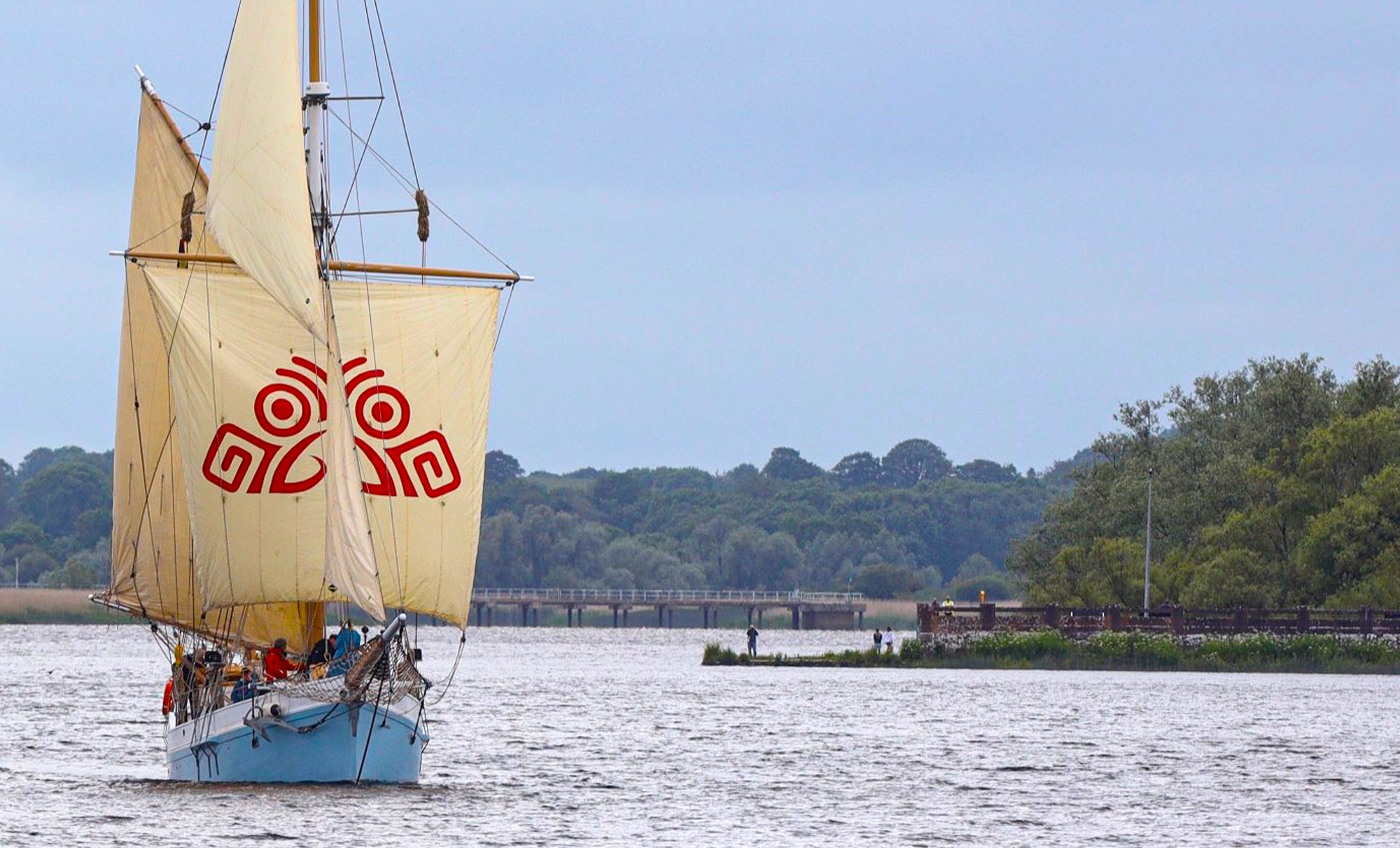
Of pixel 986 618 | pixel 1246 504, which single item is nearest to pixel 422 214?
pixel 986 618

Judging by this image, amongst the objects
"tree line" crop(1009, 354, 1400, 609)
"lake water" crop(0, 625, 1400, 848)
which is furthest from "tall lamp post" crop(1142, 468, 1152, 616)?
"lake water" crop(0, 625, 1400, 848)

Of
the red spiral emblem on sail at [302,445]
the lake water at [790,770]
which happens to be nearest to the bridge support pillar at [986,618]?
the lake water at [790,770]

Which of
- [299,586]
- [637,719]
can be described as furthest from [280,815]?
[637,719]

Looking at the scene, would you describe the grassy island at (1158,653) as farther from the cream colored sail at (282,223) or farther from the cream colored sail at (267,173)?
the cream colored sail at (267,173)

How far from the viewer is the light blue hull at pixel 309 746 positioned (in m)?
43.5

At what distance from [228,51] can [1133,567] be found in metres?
76.0

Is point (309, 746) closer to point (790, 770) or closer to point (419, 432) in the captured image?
point (419, 432)

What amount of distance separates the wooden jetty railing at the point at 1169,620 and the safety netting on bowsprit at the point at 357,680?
2436 inches

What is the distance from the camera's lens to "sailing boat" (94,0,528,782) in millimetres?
44594

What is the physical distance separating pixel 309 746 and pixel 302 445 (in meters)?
5.79

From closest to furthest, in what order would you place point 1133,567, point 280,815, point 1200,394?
point 280,815
point 1133,567
point 1200,394

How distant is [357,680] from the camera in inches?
1688

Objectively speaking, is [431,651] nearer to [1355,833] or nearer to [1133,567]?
[1133,567]

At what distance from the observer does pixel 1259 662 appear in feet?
337
